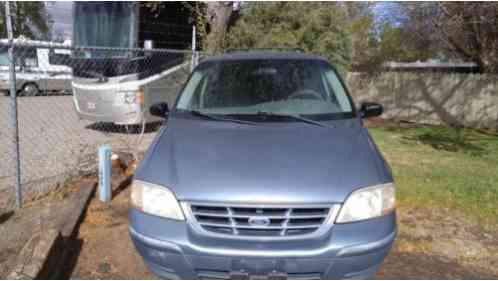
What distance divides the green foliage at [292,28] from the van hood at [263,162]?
7286mm

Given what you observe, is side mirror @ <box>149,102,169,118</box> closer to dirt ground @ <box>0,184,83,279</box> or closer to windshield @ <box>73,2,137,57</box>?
dirt ground @ <box>0,184,83,279</box>

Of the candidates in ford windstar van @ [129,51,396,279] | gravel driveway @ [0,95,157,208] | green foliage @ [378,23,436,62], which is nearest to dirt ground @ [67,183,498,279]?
ford windstar van @ [129,51,396,279]

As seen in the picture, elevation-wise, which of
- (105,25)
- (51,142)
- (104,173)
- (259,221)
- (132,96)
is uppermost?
(105,25)

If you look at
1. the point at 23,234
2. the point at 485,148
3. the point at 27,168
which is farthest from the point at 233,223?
the point at 485,148

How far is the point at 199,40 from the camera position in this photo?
32.8 feet

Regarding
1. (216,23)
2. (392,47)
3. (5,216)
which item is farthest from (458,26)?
(392,47)

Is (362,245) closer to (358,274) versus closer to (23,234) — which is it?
(358,274)

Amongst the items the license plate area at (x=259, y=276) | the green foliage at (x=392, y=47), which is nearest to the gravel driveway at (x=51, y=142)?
the license plate area at (x=259, y=276)

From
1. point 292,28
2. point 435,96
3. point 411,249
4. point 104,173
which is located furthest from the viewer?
point 435,96

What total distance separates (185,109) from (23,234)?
6.38 ft

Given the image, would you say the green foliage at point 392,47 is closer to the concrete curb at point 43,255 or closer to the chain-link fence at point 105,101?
the chain-link fence at point 105,101

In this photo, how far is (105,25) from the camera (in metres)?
8.83

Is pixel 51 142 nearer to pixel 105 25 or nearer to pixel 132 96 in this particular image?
pixel 132 96

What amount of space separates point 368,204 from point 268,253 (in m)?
0.69
